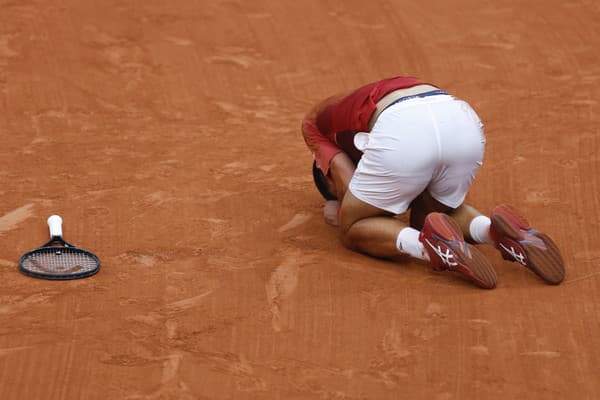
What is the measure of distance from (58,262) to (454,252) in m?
1.84

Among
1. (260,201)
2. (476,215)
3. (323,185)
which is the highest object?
(476,215)

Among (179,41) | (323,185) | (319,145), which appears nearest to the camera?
(319,145)

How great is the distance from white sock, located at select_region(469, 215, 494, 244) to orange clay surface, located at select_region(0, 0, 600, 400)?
5.7 inches

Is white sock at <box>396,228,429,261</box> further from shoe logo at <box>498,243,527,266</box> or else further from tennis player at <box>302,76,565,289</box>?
shoe logo at <box>498,243,527,266</box>

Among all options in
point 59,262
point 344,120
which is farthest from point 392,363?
point 59,262

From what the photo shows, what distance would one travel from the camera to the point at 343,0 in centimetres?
948

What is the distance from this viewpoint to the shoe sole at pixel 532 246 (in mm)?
4980

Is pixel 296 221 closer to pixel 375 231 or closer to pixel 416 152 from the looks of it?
pixel 375 231

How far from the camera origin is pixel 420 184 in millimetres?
5137

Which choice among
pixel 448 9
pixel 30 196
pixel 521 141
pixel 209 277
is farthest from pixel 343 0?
pixel 209 277

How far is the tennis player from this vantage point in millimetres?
4957

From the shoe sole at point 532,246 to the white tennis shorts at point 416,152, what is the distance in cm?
32

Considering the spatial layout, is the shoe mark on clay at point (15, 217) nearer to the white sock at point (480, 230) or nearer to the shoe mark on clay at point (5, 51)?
the white sock at point (480, 230)

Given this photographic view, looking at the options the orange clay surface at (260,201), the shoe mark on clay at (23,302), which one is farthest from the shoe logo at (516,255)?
the shoe mark on clay at (23,302)
